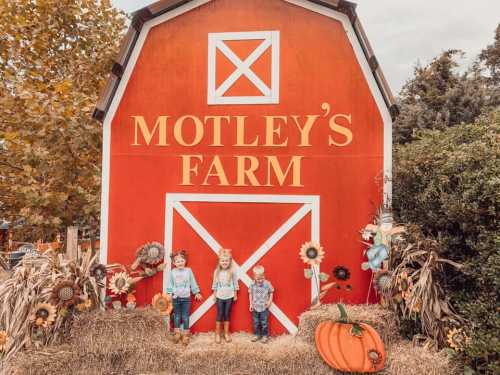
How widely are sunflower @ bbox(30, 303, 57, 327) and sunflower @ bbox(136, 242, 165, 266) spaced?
47.3 inches

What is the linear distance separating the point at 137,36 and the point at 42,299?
4.03 metres

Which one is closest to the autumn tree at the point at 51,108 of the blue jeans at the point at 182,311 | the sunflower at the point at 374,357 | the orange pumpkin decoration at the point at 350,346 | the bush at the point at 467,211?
the blue jeans at the point at 182,311

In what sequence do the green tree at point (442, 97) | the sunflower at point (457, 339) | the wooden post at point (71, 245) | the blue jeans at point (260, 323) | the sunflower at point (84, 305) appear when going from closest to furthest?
1. the sunflower at point (457, 339)
2. the sunflower at point (84, 305)
3. the blue jeans at point (260, 323)
4. the wooden post at point (71, 245)
5. the green tree at point (442, 97)

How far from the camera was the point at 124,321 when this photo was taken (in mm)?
4391

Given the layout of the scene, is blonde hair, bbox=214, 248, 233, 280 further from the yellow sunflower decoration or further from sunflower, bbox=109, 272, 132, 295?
the yellow sunflower decoration

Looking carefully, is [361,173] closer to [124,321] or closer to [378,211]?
[378,211]

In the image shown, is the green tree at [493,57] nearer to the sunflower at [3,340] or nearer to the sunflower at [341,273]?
the sunflower at [341,273]

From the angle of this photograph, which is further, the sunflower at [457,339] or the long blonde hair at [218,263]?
the long blonde hair at [218,263]

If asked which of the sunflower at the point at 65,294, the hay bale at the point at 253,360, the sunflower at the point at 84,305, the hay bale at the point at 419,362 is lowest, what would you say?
the hay bale at the point at 253,360

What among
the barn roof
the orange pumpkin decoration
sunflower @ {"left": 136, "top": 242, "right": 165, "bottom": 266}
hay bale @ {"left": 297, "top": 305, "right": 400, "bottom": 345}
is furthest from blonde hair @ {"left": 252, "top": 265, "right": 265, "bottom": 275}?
the barn roof

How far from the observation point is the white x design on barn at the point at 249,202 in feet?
15.9

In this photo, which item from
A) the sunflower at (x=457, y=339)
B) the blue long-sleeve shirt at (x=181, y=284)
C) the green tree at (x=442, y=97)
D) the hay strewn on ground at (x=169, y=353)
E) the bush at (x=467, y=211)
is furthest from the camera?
the green tree at (x=442, y=97)

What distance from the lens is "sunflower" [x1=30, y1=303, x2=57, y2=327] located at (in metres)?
4.18

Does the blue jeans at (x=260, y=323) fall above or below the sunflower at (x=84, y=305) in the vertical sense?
below
